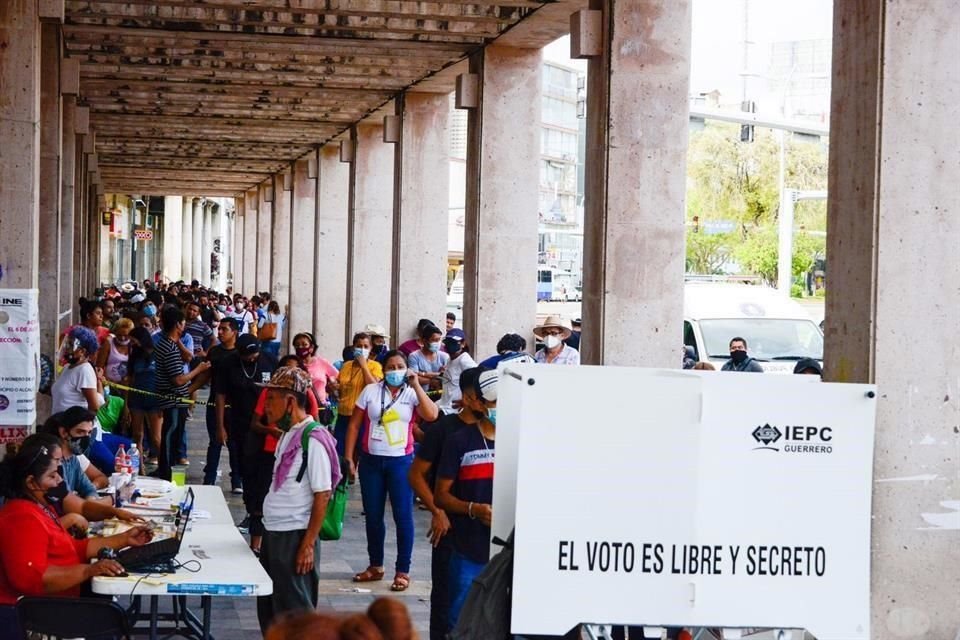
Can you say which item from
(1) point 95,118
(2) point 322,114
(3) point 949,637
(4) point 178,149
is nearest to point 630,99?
(3) point 949,637

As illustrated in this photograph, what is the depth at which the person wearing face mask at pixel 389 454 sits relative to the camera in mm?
11344

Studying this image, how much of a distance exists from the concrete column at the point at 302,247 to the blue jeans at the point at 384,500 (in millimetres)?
24813

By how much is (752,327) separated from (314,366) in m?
5.97

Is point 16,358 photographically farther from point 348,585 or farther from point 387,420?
point 348,585

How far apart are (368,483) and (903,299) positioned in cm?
505

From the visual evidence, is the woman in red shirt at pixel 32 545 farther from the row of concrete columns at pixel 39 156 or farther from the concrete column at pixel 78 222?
the concrete column at pixel 78 222

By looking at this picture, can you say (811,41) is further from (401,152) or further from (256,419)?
(256,419)

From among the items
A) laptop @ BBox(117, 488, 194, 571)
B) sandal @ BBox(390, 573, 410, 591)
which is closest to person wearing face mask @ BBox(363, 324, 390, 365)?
sandal @ BBox(390, 573, 410, 591)

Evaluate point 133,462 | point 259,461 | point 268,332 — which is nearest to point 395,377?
point 259,461

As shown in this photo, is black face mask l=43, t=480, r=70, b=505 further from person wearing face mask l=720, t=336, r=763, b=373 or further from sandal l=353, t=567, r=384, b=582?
person wearing face mask l=720, t=336, r=763, b=373

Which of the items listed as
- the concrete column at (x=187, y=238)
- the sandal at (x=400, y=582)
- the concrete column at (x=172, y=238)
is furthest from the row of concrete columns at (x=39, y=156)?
the concrete column at (x=187, y=238)

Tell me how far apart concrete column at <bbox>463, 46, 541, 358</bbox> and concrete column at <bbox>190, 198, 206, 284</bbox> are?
250 feet

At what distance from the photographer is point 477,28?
18.0m

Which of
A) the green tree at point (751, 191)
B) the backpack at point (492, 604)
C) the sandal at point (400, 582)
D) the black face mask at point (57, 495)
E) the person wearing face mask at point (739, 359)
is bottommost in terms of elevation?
the sandal at point (400, 582)
